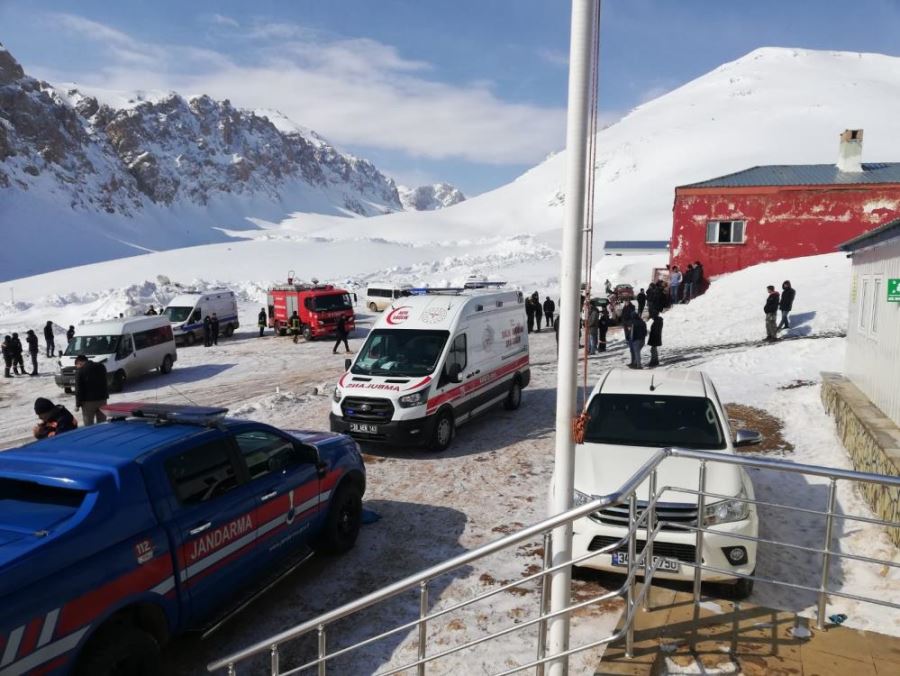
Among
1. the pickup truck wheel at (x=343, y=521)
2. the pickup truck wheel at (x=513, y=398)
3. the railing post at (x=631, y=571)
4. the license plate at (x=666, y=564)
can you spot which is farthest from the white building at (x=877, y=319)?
the pickup truck wheel at (x=343, y=521)

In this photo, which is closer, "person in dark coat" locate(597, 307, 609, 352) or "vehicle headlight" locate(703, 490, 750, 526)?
"vehicle headlight" locate(703, 490, 750, 526)

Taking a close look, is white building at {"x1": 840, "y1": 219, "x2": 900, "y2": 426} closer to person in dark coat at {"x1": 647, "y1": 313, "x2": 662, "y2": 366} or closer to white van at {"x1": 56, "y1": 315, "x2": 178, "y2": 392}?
person in dark coat at {"x1": 647, "y1": 313, "x2": 662, "y2": 366}

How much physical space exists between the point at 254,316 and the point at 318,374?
67.9ft

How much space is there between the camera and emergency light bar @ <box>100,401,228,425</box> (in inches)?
229

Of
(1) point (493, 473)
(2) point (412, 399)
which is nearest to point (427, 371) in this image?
(2) point (412, 399)

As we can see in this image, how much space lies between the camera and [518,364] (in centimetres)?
1435

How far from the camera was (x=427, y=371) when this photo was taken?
10914 millimetres

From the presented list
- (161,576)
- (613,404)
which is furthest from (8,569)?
(613,404)

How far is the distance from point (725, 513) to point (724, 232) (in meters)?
27.7

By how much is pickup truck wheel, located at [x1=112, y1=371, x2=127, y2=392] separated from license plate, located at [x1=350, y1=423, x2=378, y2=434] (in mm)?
12267

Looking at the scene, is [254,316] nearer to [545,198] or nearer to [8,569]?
[8,569]

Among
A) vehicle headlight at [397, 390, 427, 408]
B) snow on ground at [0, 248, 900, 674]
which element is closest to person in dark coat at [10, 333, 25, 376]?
snow on ground at [0, 248, 900, 674]

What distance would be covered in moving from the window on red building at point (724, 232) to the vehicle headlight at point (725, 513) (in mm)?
27378

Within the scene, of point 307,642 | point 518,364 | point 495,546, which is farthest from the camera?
point 518,364
